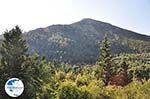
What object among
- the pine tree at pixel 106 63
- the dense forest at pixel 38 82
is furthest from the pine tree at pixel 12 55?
the pine tree at pixel 106 63

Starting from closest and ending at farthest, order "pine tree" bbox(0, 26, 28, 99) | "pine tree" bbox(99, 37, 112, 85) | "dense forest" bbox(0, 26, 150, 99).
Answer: "pine tree" bbox(0, 26, 28, 99) < "dense forest" bbox(0, 26, 150, 99) < "pine tree" bbox(99, 37, 112, 85)

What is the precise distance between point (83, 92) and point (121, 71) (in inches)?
1531

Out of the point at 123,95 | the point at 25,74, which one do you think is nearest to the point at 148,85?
the point at 123,95

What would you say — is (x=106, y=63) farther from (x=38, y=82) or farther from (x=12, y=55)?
(x=12, y=55)

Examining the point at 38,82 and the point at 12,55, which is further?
the point at 38,82

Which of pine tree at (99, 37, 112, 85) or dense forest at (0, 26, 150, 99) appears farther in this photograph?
pine tree at (99, 37, 112, 85)

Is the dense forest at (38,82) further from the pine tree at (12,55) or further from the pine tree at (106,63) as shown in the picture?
the pine tree at (106,63)

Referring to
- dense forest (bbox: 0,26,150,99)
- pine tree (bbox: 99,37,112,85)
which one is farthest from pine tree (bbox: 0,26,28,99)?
pine tree (bbox: 99,37,112,85)

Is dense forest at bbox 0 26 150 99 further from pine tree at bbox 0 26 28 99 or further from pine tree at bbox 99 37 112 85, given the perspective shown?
pine tree at bbox 99 37 112 85

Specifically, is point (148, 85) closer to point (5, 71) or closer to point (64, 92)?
point (64, 92)

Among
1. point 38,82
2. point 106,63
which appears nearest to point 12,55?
point 38,82

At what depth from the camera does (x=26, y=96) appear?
173 feet

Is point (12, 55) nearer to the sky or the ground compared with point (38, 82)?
nearer to the sky

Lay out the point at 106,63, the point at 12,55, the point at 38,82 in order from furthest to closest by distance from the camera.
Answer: the point at 106,63 → the point at 38,82 → the point at 12,55
